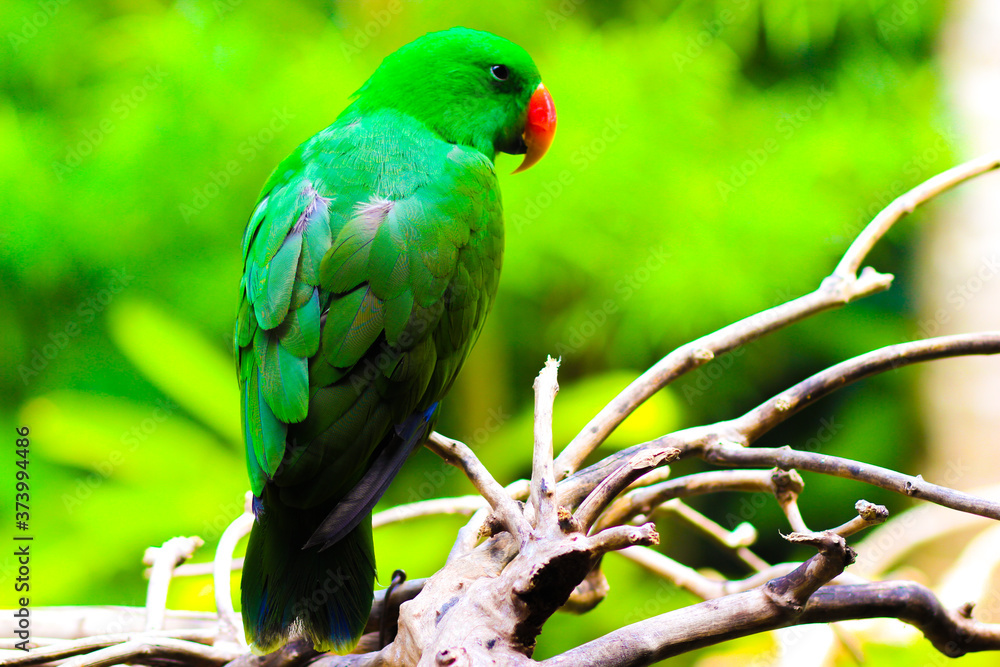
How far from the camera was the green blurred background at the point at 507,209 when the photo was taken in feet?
6.61

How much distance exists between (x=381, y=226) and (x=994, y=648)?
29.2 inches

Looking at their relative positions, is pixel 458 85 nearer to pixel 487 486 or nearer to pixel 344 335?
pixel 344 335

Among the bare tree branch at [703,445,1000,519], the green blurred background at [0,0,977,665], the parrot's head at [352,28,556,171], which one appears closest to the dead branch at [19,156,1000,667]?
the bare tree branch at [703,445,1000,519]

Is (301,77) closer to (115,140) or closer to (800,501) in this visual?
(115,140)

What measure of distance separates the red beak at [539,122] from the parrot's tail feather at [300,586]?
681 millimetres

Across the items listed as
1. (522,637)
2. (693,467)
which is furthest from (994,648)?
(693,467)

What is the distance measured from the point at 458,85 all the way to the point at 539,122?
6.2 inches

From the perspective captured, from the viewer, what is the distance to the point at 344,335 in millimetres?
757

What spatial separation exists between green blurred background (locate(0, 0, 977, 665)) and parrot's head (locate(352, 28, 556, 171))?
962mm

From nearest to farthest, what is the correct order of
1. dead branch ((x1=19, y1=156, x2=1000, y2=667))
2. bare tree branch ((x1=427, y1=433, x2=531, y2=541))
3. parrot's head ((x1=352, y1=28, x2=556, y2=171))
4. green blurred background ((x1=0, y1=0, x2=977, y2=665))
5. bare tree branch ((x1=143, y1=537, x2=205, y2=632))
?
dead branch ((x1=19, y1=156, x2=1000, y2=667)) < bare tree branch ((x1=427, y1=433, x2=531, y2=541)) < bare tree branch ((x1=143, y1=537, x2=205, y2=632)) < parrot's head ((x1=352, y1=28, x2=556, y2=171)) < green blurred background ((x1=0, y1=0, x2=977, y2=665))

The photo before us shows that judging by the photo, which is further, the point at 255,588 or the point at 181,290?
the point at 181,290

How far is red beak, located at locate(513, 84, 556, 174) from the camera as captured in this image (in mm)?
1127

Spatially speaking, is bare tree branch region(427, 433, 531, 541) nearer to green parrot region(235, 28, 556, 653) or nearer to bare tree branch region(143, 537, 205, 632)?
green parrot region(235, 28, 556, 653)

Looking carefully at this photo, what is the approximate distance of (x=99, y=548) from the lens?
6.35ft
